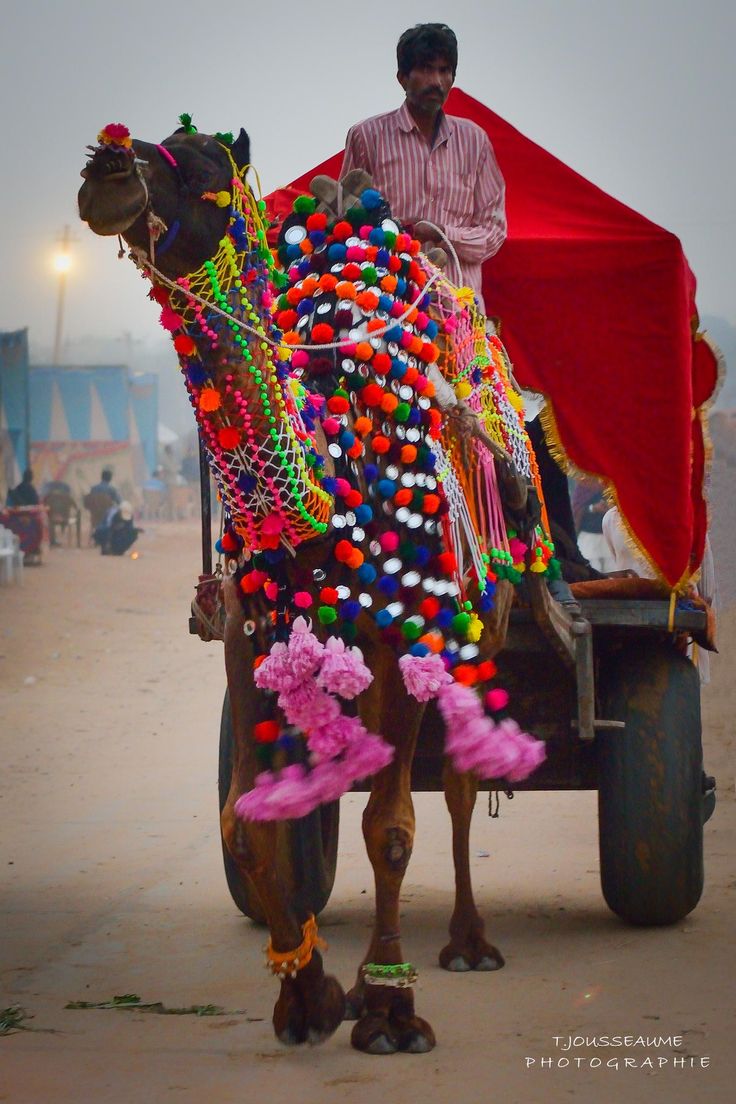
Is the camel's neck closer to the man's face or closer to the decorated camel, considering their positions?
the decorated camel

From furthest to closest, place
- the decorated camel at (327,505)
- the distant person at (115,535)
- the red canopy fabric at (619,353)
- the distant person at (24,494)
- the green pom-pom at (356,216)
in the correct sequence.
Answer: the distant person at (115,535) < the distant person at (24,494) < the red canopy fabric at (619,353) < the green pom-pom at (356,216) < the decorated camel at (327,505)

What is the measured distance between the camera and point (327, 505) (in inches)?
166

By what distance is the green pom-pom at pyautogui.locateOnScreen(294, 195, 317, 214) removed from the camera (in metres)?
4.75

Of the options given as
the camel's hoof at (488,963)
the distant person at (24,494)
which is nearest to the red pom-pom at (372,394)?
the camel's hoof at (488,963)

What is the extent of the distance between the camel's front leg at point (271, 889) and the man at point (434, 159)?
168cm

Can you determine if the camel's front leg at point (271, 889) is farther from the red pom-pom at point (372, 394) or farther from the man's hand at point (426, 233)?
the man's hand at point (426, 233)

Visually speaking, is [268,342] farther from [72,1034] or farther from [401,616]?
[72,1034]

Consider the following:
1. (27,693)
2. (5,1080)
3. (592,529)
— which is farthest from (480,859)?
(592,529)

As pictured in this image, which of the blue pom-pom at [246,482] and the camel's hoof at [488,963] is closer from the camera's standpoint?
the blue pom-pom at [246,482]

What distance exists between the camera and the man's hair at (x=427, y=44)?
17.6ft

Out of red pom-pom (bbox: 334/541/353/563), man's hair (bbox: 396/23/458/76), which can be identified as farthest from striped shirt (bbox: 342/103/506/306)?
red pom-pom (bbox: 334/541/353/563)

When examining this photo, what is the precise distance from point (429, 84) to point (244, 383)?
6.32 ft

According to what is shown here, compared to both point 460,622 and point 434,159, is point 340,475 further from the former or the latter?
point 434,159

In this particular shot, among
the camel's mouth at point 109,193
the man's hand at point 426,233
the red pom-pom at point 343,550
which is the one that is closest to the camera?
the camel's mouth at point 109,193
